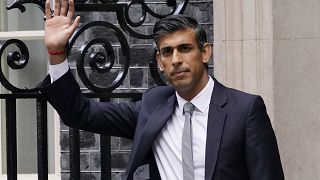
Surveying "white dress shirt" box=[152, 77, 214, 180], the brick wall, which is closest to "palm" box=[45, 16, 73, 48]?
"white dress shirt" box=[152, 77, 214, 180]

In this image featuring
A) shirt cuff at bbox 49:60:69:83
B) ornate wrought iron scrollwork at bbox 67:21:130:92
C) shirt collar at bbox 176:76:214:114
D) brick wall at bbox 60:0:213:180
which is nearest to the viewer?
shirt collar at bbox 176:76:214:114

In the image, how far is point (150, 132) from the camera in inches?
148

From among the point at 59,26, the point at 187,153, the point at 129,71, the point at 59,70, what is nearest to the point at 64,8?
the point at 59,26

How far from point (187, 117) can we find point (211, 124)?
3.6 inches

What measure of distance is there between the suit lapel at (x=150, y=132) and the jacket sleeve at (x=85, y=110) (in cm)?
18

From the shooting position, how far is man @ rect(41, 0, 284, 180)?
11.8ft

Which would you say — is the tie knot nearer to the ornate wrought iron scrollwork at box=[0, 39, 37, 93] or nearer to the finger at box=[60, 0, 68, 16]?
the finger at box=[60, 0, 68, 16]

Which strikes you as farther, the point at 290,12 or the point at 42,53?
the point at 42,53

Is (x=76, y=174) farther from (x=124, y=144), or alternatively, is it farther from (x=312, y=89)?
(x=124, y=144)

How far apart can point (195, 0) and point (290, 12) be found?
2205 mm

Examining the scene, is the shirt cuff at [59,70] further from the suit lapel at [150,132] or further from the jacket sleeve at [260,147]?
the jacket sleeve at [260,147]

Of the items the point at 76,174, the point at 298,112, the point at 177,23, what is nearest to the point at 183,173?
the point at 177,23

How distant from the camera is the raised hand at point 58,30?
3781 mm

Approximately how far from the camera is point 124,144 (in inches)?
276
